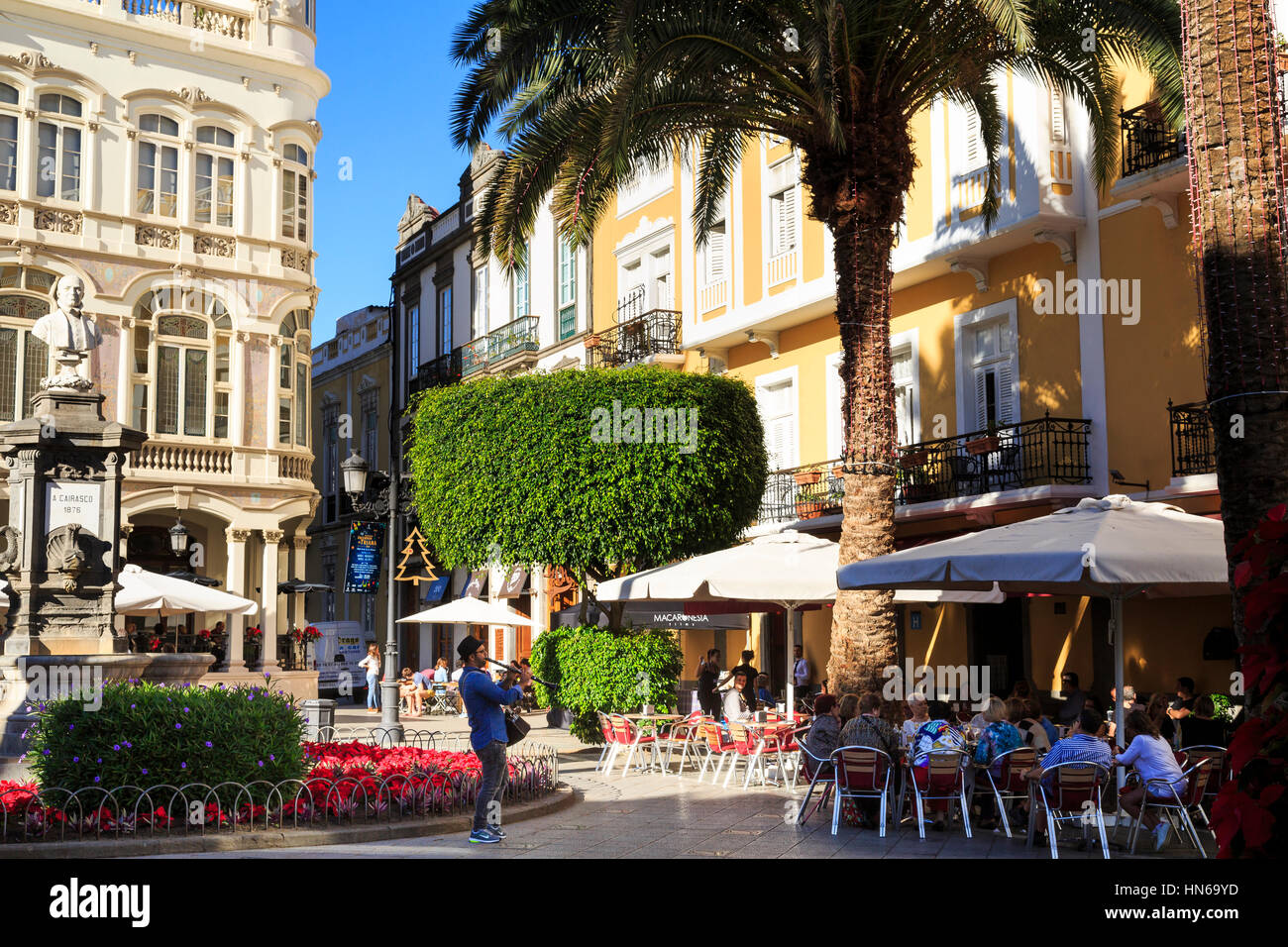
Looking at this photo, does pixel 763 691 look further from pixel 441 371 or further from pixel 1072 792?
pixel 441 371

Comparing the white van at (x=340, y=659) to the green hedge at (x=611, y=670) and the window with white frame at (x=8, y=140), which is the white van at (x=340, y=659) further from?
the green hedge at (x=611, y=670)

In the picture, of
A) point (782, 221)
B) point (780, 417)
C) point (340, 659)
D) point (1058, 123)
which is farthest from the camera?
point (340, 659)

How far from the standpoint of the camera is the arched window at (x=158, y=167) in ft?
101

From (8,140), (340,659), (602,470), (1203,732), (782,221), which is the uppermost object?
(8,140)

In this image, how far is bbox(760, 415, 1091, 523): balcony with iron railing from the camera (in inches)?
767

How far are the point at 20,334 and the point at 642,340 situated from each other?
45.3ft

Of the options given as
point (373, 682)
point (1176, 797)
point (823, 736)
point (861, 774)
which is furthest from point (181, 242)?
point (1176, 797)

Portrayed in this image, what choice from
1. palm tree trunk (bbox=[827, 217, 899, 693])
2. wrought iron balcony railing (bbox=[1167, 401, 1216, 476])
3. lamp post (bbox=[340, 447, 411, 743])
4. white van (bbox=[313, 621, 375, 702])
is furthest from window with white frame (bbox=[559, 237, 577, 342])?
palm tree trunk (bbox=[827, 217, 899, 693])

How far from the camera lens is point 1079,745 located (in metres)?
9.80

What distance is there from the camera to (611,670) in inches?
695

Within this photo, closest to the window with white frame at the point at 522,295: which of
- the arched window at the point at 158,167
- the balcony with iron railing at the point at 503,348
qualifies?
the balcony with iron railing at the point at 503,348

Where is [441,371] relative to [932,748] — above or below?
above
